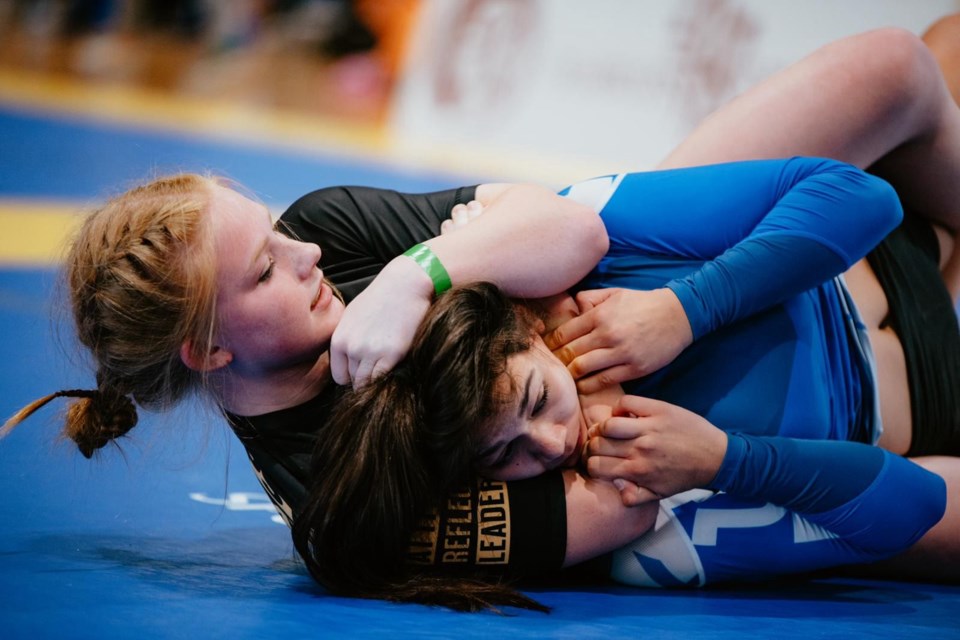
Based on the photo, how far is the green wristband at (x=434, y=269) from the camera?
6.77 ft

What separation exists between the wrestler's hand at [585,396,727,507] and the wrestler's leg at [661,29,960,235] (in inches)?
31.1

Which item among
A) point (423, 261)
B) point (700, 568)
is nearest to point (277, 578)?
point (423, 261)

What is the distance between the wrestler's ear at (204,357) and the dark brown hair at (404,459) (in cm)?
23

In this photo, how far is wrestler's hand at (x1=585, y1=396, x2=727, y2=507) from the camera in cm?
204

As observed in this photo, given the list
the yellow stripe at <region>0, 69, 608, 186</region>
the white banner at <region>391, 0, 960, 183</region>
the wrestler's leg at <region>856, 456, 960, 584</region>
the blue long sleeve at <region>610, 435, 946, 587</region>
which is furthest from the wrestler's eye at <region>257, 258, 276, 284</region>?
the white banner at <region>391, 0, 960, 183</region>

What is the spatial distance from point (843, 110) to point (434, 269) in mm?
1098

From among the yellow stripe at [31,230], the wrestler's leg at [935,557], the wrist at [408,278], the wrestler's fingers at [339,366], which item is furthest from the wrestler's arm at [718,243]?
the yellow stripe at [31,230]

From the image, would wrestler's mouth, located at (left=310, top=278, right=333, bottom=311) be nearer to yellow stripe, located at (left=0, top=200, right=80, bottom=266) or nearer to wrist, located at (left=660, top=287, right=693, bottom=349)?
wrist, located at (left=660, top=287, right=693, bottom=349)

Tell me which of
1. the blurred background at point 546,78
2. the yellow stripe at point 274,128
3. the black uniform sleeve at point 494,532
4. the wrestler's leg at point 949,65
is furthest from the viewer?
the blurred background at point 546,78

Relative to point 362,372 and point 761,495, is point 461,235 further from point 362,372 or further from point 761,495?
point 761,495

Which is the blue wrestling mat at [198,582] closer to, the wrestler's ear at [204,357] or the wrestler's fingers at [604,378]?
the wrestler's ear at [204,357]

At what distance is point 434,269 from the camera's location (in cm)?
207

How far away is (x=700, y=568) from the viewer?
218cm

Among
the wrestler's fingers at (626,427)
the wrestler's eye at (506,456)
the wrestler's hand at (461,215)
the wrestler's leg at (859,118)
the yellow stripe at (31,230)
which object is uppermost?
the yellow stripe at (31,230)
